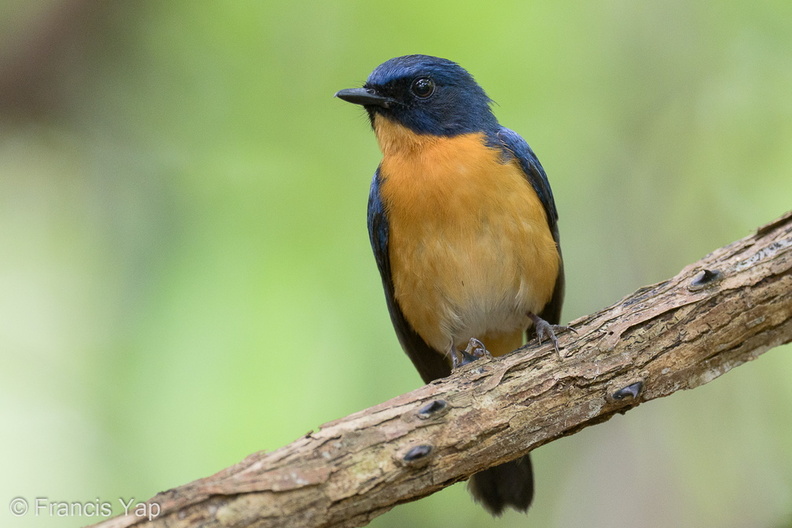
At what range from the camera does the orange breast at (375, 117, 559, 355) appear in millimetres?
4746

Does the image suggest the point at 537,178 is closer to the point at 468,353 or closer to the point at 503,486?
the point at 468,353

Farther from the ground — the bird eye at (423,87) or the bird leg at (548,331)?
the bird eye at (423,87)

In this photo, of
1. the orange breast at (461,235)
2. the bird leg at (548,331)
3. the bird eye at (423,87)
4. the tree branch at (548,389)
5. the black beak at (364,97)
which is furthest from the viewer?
the bird eye at (423,87)

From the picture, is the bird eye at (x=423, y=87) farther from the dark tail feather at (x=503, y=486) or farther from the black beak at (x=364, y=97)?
the dark tail feather at (x=503, y=486)

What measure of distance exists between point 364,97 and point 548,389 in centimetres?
238

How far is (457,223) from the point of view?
4746mm

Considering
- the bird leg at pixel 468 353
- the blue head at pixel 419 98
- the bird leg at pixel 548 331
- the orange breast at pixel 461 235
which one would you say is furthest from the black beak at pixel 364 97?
the bird leg at pixel 548 331

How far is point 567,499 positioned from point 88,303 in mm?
4203

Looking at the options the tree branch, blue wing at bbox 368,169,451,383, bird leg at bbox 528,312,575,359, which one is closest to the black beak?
blue wing at bbox 368,169,451,383

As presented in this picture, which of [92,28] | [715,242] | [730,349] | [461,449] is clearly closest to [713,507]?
[715,242]

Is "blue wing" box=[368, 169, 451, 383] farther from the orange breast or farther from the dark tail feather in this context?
the dark tail feather

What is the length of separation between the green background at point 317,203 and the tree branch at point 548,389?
1.78m

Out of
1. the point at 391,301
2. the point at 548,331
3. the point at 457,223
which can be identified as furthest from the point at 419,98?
the point at 548,331

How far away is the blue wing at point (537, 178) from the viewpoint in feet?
16.6
